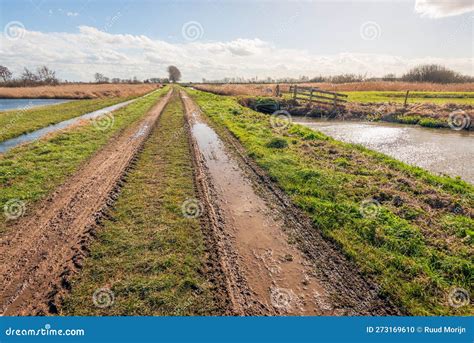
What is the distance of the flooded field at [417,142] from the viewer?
1071cm

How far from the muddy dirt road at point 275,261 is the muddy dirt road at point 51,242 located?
2.67 metres

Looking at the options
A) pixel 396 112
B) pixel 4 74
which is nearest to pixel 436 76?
pixel 396 112

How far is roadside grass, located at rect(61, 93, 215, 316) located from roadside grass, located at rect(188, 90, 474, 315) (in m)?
2.94

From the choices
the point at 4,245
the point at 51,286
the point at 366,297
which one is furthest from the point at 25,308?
the point at 366,297

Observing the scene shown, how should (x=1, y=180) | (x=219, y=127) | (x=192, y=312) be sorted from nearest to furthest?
(x=192, y=312) < (x=1, y=180) < (x=219, y=127)

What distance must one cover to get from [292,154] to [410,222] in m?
5.83

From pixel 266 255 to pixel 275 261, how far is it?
0.76 feet

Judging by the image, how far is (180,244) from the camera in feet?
17.6

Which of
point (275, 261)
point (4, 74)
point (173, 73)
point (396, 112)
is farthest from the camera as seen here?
point (173, 73)

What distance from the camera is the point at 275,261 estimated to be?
5035 mm

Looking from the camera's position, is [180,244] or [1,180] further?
[1,180]

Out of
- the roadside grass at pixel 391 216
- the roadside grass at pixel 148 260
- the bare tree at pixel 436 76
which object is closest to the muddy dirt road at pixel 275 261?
the roadside grass at pixel 391 216

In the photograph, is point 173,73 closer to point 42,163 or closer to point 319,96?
point 319,96

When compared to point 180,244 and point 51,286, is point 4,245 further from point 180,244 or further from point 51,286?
point 180,244
